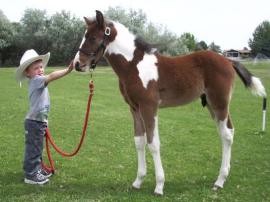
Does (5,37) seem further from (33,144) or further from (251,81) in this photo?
(251,81)

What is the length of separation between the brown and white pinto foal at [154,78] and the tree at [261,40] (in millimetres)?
76097

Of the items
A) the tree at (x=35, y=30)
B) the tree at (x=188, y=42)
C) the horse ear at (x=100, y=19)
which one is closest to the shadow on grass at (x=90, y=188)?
the horse ear at (x=100, y=19)

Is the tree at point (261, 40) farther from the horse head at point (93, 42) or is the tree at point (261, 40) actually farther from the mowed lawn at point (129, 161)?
the horse head at point (93, 42)

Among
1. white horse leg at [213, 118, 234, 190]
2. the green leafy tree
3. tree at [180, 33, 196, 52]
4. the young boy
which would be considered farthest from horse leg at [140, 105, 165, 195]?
the green leafy tree

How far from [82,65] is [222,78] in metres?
2.18

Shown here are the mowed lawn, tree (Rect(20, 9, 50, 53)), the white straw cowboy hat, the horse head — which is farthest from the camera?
tree (Rect(20, 9, 50, 53))

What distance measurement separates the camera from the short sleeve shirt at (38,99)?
19.4 ft

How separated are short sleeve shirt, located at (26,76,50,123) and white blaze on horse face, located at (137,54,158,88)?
1.56 metres

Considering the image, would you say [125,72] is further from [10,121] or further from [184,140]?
[10,121]

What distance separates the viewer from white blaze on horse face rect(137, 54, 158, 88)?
548 cm

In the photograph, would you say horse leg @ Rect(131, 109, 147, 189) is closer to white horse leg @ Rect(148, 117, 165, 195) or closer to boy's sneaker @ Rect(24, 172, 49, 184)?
white horse leg @ Rect(148, 117, 165, 195)

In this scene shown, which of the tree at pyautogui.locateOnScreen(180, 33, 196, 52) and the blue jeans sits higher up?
the tree at pyautogui.locateOnScreen(180, 33, 196, 52)

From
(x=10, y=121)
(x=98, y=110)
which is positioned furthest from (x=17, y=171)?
(x=98, y=110)

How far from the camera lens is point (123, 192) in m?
5.79
